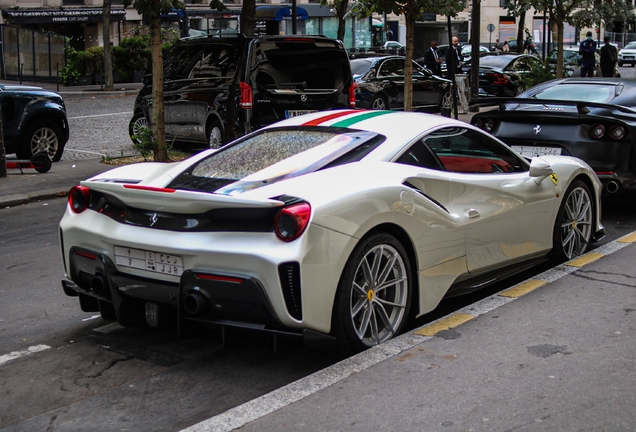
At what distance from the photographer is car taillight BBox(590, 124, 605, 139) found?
8.62 metres

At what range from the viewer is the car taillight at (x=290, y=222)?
4332 mm

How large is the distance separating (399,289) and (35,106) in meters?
9.39

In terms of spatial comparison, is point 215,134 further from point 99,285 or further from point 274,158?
point 99,285

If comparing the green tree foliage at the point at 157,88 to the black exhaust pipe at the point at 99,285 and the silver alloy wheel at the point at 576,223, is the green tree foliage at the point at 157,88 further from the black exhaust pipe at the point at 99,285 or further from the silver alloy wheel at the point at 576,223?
the black exhaust pipe at the point at 99,285

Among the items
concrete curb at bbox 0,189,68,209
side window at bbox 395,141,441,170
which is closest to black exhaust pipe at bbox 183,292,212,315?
side window at bbox 395,141,441,170

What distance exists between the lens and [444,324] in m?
5.25

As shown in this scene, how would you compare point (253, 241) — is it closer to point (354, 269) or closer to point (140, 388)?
point (354, 269)

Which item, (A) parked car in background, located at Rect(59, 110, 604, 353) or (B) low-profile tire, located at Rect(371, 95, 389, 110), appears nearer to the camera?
(A) parked car in background, located at Rect(59, 110, 604, 353)

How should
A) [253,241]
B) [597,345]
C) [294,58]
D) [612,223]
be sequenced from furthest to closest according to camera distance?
[294,58] < [612,223] < [597,345] < [253,241]

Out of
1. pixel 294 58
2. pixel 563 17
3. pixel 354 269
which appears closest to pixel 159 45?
pixel 294 58

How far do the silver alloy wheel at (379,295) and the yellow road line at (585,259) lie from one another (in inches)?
90.2

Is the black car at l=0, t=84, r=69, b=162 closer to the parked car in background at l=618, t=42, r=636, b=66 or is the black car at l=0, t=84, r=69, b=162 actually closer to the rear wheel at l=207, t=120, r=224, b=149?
the rear wheel at l=207, t=120, r=224, b=149

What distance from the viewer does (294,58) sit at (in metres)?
13.0

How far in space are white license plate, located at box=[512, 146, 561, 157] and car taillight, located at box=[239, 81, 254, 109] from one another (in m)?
4.94
